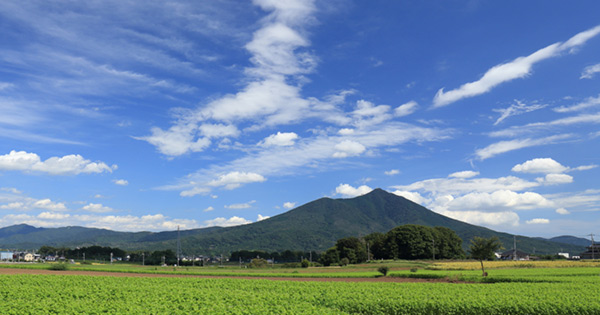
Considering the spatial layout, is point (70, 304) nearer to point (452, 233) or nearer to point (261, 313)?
point (261, 313)

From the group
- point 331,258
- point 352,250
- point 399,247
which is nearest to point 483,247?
point 331,258

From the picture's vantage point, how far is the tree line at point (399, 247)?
122 metres

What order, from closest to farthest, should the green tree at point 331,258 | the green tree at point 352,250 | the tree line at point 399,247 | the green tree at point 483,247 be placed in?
the green tree at point 483,247 < the green tree at point 331,258 < the green tree at point 352,250 < the tree line at point 399,247

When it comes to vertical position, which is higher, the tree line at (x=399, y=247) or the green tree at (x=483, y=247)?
the green tree at (x=483, y=247)

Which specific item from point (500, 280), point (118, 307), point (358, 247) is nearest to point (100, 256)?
point (358, 247)

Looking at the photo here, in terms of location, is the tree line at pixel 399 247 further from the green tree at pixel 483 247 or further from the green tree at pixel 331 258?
the green tree at pixel 483 247

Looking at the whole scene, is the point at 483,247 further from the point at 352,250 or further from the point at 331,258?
the point at 352,250

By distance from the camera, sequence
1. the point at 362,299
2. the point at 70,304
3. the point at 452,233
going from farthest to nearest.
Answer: the point at 452,233 → the point at 362,299 → the point at 70,304

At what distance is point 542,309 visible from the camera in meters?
22.4

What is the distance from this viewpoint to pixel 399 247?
13188cm

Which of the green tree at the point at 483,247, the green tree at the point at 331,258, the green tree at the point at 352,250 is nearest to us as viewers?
the green tree at the point at 483,247

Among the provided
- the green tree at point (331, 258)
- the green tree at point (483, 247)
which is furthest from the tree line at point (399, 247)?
the green tree at point (483, 247)

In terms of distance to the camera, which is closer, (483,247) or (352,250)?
(483,247)

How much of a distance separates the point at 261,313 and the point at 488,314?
1289 cm
